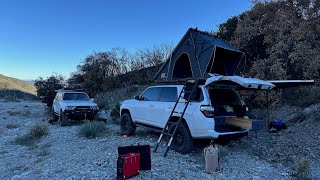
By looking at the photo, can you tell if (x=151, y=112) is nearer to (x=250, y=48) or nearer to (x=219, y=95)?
(x=219, y=95)

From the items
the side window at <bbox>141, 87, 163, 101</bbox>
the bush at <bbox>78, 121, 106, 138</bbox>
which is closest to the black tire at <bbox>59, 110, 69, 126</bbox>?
the bush at <bbox>78, 121, 106, 138</bbox>

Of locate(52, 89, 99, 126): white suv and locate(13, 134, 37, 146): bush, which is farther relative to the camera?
locate(52, 89, 99, 126): white suv

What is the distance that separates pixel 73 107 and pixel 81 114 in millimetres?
506

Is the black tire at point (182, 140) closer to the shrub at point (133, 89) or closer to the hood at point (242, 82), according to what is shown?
the hood at point (242, 82)

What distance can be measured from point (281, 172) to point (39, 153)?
6.52 meters

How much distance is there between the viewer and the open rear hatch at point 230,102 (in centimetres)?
776

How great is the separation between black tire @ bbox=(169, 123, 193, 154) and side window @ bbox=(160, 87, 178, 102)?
2.99ft

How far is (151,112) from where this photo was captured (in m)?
9.82

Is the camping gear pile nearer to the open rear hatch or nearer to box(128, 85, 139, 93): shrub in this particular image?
the open rear hatch

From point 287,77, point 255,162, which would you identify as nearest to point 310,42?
point 287,77

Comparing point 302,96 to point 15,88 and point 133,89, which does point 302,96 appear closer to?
point 133,89

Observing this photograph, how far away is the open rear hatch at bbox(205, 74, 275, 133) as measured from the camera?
306 inches

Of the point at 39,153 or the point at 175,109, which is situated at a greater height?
the point at 175,109

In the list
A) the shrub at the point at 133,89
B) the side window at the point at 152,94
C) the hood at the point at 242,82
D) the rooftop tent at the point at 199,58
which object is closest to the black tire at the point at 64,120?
the rooftop tent at the point at 199,58
